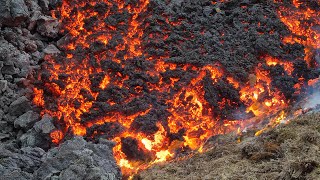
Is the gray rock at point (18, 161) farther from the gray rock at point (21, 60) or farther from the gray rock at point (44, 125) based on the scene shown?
the gray rock at point (21, 60)

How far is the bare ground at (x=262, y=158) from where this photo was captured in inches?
185

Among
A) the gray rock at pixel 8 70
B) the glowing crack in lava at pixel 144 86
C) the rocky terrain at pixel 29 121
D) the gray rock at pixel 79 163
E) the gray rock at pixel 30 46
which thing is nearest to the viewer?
the gray rock at pixel 79 163

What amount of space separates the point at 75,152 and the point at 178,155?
6.30ft

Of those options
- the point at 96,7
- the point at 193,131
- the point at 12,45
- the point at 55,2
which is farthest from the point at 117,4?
the point at 193,131

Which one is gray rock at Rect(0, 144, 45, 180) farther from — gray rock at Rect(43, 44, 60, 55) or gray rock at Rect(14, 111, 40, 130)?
gray rock at Rect(43, 44, 60, 55)

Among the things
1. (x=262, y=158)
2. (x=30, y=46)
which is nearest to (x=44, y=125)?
(x=30, y=46)

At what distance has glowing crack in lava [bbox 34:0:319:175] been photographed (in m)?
7.00

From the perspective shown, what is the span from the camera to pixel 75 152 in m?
5.64

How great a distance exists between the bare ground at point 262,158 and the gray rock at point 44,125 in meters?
1.94

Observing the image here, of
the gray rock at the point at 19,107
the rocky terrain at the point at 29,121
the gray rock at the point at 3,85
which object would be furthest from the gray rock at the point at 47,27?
→ the gray rock at the point at 19,107

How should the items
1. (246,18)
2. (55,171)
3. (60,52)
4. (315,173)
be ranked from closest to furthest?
(315,173)
(55,171)
(60,52)
(246,18)

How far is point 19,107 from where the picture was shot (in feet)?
23.9

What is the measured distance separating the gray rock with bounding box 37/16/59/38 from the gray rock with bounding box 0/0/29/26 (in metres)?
0.36

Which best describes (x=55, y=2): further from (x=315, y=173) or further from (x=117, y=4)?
(x=315, y=173)
